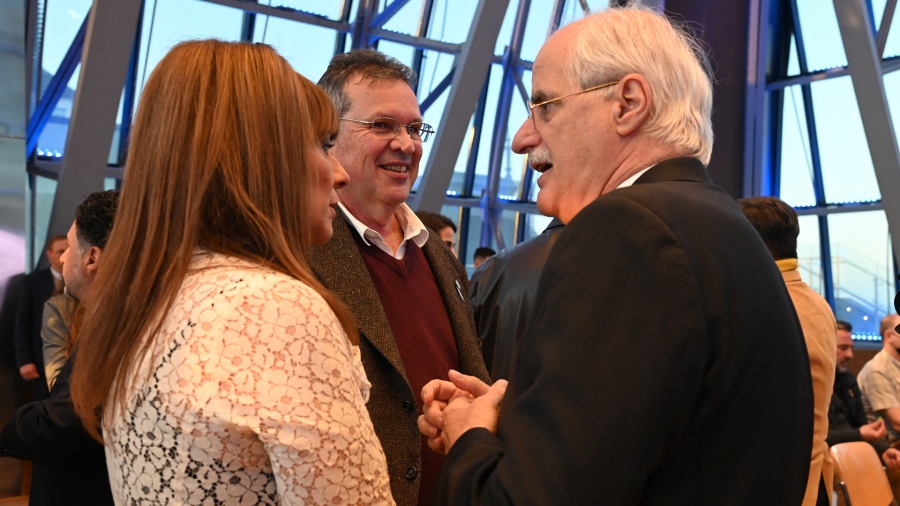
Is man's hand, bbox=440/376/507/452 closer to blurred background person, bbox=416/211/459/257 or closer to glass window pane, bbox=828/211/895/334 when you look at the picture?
blurred background person, bbox=416/211/459/257

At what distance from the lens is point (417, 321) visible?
7.98ft

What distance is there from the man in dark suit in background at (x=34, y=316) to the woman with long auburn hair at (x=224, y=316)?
21.8ft

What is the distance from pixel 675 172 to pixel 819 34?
41.4 feet

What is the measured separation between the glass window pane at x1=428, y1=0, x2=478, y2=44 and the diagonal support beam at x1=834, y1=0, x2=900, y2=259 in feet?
16.3

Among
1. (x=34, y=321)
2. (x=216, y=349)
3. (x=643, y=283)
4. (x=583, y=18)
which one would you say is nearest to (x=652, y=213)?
(x=643, y=283)

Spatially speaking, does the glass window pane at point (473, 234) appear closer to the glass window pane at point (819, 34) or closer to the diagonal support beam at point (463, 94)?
the diagonal support beam at point (463, 94)

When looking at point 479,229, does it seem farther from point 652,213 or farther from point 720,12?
point 652,213

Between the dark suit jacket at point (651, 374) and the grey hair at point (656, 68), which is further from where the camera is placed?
the grey hair at point (656, 68)

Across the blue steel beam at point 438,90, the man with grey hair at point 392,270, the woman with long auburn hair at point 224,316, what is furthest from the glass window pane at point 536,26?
the woman with long auburn hair at point 224,316

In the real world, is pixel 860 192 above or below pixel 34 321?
above

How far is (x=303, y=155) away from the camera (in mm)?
1499

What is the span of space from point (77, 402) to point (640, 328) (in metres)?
0.89

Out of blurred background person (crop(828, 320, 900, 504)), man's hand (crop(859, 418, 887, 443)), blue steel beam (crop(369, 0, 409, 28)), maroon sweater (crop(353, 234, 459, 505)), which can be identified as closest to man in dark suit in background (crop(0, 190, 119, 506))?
maroon sweater (crop(353, 234, 459, 505))

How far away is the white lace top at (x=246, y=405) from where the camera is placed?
128 centimetres
